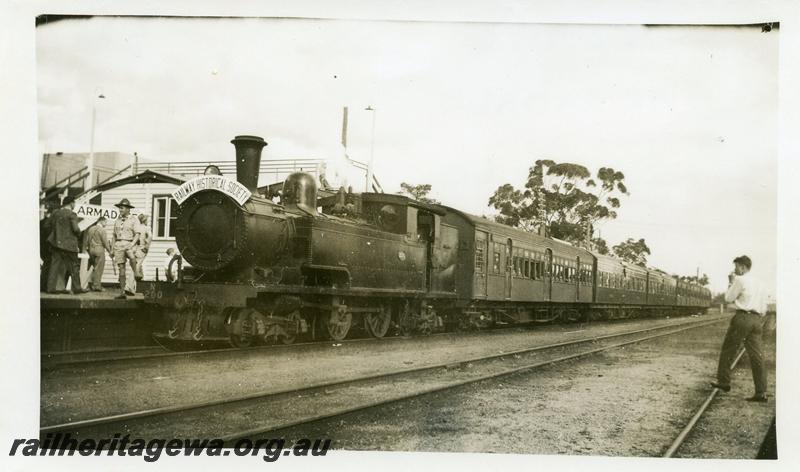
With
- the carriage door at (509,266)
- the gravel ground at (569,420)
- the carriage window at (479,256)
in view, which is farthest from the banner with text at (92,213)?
the carriage door at (509,266)

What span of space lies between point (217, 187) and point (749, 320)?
13.7 ft

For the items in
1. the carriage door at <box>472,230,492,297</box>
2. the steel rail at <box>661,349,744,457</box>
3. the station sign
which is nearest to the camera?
the steel rail at <box>661,349,744,457</box>

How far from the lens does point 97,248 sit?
4.98 meters

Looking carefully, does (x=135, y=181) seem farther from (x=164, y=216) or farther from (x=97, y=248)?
(x=164, y=216)

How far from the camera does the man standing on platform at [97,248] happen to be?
4.82m

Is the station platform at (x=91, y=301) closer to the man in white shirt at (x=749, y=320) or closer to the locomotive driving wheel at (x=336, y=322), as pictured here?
the locomotive driving wheel at (x=336, y=322)

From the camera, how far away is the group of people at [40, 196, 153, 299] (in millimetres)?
4461

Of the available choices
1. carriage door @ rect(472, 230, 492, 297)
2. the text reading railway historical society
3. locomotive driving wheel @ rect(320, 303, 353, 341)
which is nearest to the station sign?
locomotive driving wheel @ rect(320, 303, 353, 341)

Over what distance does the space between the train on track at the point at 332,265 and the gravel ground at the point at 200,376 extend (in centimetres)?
41

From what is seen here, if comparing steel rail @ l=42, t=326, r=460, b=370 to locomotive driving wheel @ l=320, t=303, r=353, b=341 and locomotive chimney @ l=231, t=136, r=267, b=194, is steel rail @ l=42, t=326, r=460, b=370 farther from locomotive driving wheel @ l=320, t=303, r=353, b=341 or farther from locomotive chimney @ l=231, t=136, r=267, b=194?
locomotive chimney @ l=231, t=136, r=267, b=194

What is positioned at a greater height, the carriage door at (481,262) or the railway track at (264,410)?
the carriage door at (481,262)

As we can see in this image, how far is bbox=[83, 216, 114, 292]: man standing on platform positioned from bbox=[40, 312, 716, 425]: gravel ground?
978mm

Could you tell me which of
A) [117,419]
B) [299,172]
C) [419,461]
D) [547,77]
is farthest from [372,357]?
[547,77]

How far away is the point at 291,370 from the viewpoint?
14.5 feet
